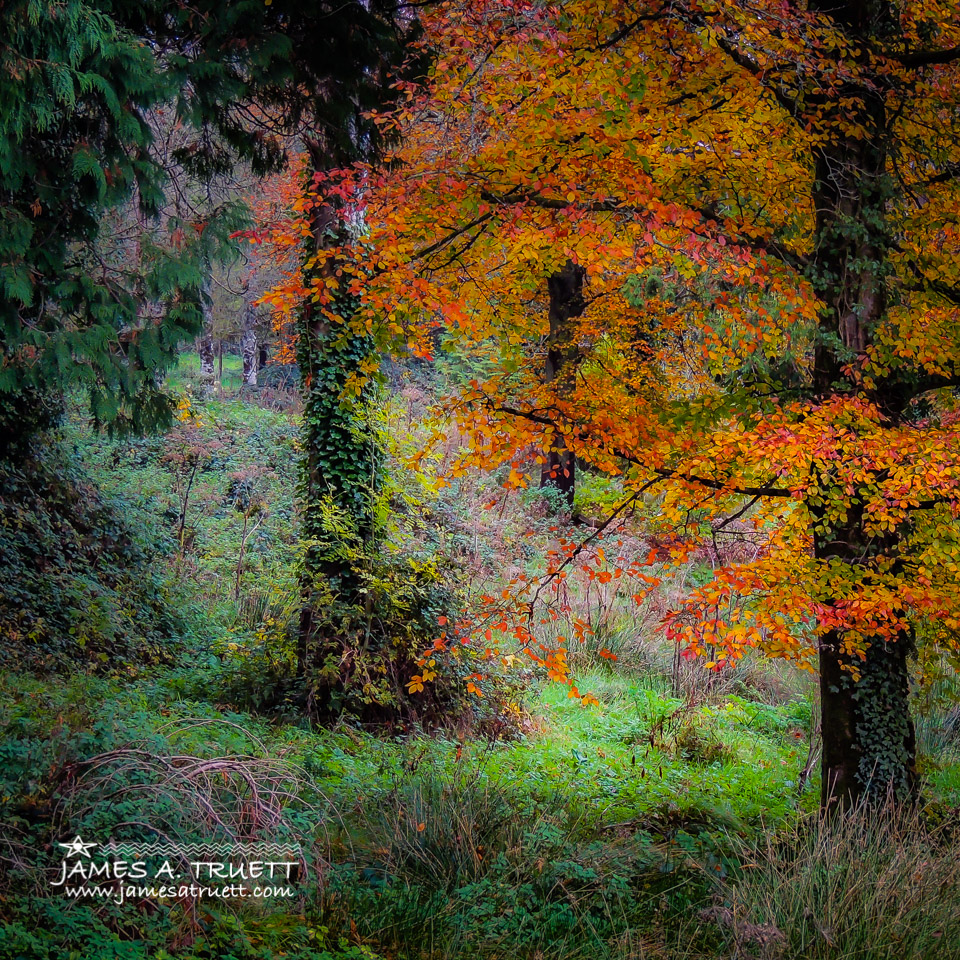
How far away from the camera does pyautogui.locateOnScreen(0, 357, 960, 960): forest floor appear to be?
13.5 feet

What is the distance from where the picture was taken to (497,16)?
5.67m

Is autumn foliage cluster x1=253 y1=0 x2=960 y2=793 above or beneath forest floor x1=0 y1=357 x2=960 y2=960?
above

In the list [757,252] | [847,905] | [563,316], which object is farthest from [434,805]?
[563,316]

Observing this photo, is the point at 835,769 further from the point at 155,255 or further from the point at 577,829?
the point at 155,255

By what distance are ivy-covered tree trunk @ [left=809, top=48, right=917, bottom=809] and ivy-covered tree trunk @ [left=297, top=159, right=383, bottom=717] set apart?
418cm

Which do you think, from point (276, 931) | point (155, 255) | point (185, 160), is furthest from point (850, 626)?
point (185, 160)

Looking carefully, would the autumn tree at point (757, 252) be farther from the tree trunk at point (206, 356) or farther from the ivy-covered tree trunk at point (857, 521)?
the tree trunk at point (206, 356)

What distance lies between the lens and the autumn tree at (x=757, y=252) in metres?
5.14

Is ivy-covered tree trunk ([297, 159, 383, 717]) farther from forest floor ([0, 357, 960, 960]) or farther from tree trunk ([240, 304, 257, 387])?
tree trunk ([240, 304, 257, 387])

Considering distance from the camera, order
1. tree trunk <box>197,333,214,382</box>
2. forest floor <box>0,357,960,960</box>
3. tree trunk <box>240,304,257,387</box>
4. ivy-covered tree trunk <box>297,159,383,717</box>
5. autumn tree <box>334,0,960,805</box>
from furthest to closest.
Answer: tree trunk <box>240,304,257,387</box> → tree trunk <box>197,333,214,382</box> → ivy-covered tree trunk <box>297,159,383,717</box> → autumn tree <box>334,0,960,805</box> → forest floor <box>0,357,960,960</box>

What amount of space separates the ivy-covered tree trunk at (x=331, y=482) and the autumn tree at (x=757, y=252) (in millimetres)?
2287

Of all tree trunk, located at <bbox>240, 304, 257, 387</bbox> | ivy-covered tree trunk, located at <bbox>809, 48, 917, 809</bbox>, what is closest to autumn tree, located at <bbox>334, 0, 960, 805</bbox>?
ivy-covered tree trunk, located at <bbox>809, 48, 917, 809</bbox>

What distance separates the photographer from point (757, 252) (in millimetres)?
5727

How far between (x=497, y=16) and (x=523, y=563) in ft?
30.4
